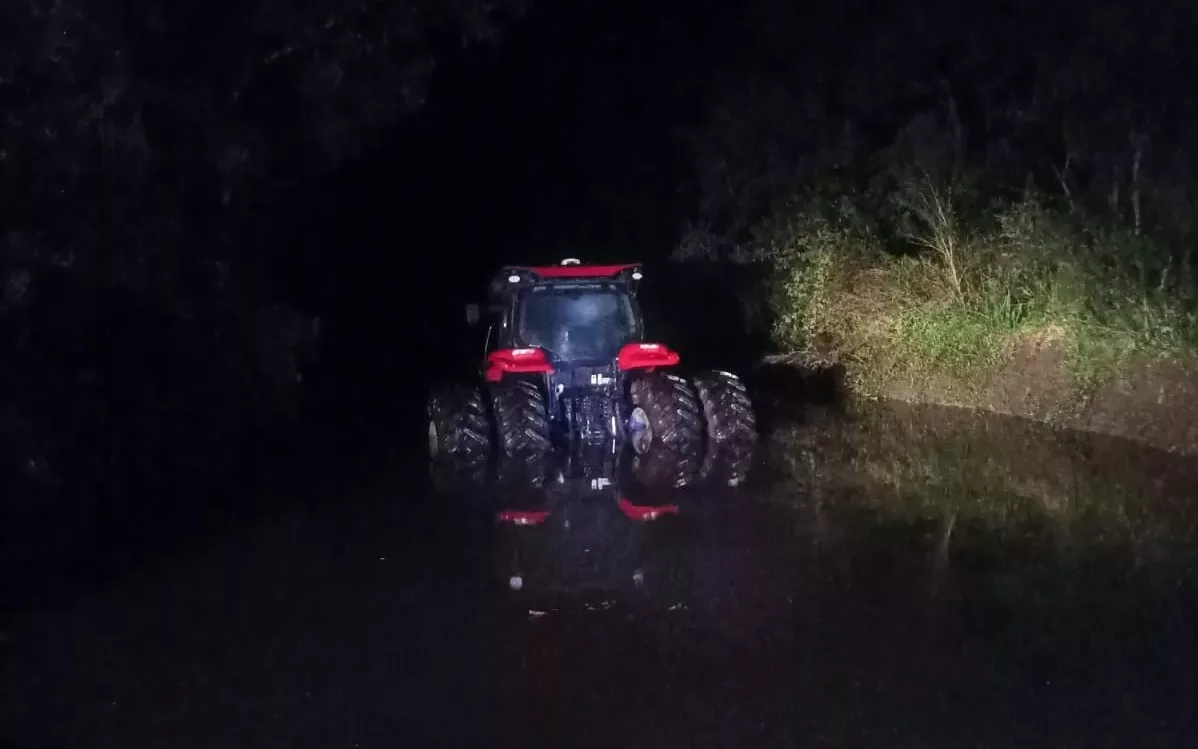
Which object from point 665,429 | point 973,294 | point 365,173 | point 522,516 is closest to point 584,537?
point 522,516

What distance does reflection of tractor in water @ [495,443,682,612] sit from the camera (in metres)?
9.20

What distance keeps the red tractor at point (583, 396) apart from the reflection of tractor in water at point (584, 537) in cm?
43

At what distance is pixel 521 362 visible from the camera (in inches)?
522

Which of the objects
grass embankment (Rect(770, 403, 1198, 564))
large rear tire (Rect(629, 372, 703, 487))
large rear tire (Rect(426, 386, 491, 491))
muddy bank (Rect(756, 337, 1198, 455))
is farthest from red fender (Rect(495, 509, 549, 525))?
muddy bank (Rect(756, 337, 1198, 455))

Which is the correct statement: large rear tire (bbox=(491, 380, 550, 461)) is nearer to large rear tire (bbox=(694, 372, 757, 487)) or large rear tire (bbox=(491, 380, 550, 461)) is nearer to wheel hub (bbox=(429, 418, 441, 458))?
wheel hub (bbox=(429, 418, 441, 458))

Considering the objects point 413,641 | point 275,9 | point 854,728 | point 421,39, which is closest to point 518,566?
point 413,641

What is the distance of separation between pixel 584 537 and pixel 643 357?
10.2 feet

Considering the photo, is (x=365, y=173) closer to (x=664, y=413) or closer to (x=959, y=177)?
(x=959, y=177)

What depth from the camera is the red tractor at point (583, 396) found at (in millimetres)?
12930

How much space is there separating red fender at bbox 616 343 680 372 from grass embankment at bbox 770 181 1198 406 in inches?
191

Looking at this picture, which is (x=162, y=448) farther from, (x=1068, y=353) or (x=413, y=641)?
(x=1068, y=353)

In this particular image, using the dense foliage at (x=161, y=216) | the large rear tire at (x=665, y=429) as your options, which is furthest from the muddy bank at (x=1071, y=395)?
the dense foliage at (x=161, y=216)

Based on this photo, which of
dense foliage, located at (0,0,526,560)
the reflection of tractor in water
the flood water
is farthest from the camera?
dense foliage, located at (0,0,526,560)

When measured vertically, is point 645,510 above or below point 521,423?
below
